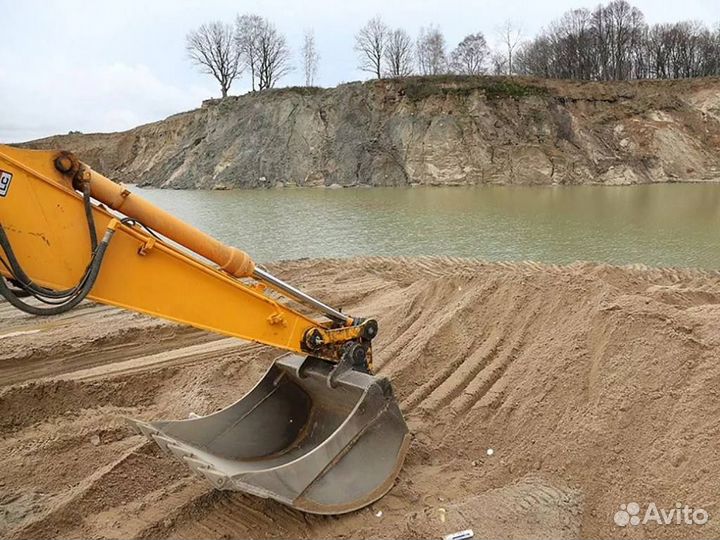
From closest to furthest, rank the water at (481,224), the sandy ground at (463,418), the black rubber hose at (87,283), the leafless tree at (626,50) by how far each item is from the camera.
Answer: the black rubber hose at (87,283) → the sandy ground at (463,418) → the water at (481,224) → the leafless tree at (626,50)

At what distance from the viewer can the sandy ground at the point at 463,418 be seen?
153 inches

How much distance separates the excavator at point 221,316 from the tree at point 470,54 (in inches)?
2450

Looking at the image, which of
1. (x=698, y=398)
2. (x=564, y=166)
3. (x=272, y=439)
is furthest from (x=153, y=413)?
(x=564, y=166)

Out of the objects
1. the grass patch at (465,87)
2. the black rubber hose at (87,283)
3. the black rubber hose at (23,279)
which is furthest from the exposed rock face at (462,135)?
the black rubber hose at (23,279)

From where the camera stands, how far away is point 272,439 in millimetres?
4645

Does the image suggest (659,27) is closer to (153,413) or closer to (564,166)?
(564,166)

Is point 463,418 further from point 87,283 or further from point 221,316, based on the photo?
point 87,283

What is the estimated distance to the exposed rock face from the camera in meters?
31.8

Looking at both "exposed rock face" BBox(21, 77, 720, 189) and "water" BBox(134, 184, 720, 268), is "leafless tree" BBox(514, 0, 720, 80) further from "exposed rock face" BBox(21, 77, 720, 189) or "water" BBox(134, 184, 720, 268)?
"water" BBox(134, 184, 720, 268)

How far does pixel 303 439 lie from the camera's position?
15.3 ft

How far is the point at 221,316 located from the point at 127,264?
2.12 ft

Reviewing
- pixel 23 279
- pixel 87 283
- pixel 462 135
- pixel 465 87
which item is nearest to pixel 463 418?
pixel 87 283

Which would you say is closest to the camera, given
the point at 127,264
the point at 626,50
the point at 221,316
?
the point at 127,264

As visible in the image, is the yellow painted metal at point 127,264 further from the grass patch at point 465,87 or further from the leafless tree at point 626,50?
the leafless tree at point 626,50
